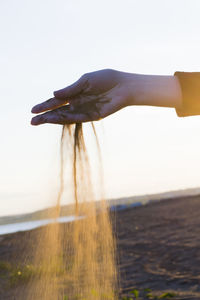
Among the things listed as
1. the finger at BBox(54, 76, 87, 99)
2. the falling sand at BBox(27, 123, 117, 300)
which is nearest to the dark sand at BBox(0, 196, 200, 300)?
the falling sand at BBox(27, 123, 117, 300)

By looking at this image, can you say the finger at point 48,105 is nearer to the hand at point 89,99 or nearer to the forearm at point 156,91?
the hand at point 89,99

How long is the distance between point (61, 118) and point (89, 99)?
16cm

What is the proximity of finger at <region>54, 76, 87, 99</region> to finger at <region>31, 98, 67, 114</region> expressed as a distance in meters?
0.05

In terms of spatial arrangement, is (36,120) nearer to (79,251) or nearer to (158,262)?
(79,251)

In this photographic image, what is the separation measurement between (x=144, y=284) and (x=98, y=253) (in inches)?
130

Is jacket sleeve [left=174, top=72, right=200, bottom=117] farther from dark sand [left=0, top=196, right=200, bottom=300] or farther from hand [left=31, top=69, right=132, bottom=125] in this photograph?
dark sand [left=0, top=196, right=200, bottom=300]

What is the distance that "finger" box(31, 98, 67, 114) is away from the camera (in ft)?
6.66

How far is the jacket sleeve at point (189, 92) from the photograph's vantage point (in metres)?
2.03

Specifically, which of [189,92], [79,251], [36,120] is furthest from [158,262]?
[36,120]

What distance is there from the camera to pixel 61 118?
1.98m

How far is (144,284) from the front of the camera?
5809mm

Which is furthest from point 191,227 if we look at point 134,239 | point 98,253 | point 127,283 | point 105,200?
point 105,200

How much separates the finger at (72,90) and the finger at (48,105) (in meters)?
0.05

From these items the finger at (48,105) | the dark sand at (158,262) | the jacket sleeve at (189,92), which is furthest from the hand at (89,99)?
the dark sand at (158,262)
